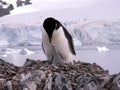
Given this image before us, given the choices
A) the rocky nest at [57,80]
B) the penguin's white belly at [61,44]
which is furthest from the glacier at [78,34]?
the rocky nest at [57,80]

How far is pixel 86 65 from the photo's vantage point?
3.23m

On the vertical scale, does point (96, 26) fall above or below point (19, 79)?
below

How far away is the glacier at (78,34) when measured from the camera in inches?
371

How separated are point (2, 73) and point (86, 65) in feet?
2.28

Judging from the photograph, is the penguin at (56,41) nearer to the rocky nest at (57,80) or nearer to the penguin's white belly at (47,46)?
the penguin's white belly at (47,46)

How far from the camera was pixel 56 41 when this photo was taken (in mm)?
3443

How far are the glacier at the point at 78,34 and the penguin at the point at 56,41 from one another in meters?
5.54

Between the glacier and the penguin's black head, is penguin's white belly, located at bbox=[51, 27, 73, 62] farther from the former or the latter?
the glacier

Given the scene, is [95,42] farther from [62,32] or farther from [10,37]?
[62,32]

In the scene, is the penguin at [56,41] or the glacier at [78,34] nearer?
the penguin at [56,41]

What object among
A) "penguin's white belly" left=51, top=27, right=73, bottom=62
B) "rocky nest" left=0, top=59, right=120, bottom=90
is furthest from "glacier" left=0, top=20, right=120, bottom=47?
"rocky nest" left=0, top=59, right=120, bottom=90

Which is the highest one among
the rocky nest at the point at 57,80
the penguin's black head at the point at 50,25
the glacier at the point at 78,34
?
the penguin's black head at the point at 50,25

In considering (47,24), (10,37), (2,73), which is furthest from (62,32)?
(10,37)

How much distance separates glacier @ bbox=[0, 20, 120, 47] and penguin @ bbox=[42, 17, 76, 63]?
554 centimetres
